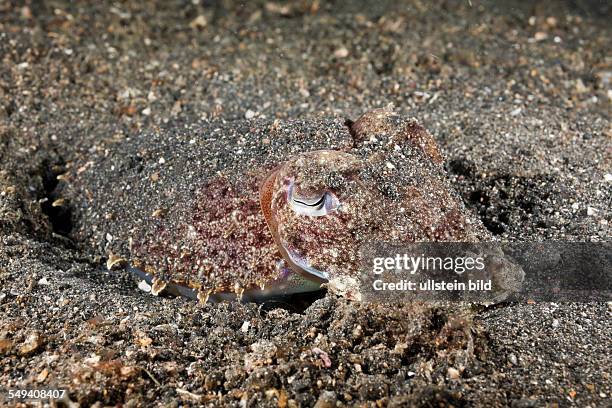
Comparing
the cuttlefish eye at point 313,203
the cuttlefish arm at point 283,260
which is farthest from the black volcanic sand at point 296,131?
the cuttlefish eye at point 313,203

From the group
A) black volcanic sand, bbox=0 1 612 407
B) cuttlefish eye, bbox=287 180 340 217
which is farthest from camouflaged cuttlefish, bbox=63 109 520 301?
black volcanic sand, bbox=0 1 612 407

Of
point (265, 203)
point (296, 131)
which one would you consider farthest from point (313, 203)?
point (296, 131)

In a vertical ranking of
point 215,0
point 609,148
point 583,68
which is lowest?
point 609,148

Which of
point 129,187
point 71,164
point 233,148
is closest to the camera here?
point 233,148

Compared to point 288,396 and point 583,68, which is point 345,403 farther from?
point 583,68

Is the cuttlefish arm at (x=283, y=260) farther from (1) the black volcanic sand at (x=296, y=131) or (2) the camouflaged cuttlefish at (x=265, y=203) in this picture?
(1) the black volcanic sand at (x=296, y=131)

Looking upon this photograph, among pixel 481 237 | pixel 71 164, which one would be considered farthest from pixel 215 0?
pixel 481 237

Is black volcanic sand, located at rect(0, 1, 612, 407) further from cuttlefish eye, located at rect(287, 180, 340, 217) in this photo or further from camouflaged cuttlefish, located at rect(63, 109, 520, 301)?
cuttlefish eye, located at rect(287, 180, 340, 217)

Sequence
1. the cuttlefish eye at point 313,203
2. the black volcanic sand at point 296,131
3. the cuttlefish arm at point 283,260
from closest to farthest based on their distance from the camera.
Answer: the black volcanic sand at point 296,131 → the cuttlefish eye at point 313,203 → the cuttlefish arm at point 283,260
